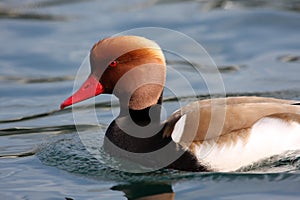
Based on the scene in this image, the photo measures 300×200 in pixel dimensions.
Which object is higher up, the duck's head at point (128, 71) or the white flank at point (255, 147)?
the duck's head at point (128, 71)

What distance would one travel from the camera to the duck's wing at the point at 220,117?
5.82 metres

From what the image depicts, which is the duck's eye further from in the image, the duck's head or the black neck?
the black neck

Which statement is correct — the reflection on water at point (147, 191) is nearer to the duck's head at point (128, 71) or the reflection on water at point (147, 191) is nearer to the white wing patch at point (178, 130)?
the white wing patch at point (178, 130)

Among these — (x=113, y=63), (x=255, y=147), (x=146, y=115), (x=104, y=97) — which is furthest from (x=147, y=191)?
(x=104, y=97)

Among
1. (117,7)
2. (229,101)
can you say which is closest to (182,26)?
(117,7)

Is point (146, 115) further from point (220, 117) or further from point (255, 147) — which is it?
point (255, 147)

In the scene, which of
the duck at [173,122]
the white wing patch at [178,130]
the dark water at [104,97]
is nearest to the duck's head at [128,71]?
the duck at [173,122]

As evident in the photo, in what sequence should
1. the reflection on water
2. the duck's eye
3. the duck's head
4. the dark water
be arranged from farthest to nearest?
the duck's eye → the duck's head → the dark water → the reflection on water

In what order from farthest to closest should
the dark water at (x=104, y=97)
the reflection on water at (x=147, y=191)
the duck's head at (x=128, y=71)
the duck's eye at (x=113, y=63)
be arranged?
the duck's eye at (x=113, y=63) < the duck's head at (x=128, y=71) < the dark water at (x=104, y=97) < the reflection on water at (x=147, y=191)

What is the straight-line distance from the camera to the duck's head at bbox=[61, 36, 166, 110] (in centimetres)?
595

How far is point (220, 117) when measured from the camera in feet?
19.2

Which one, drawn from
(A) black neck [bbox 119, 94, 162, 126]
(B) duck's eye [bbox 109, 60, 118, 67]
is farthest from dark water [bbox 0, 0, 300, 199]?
(B) duck's eye [bbox 109, 60, 118, 67]

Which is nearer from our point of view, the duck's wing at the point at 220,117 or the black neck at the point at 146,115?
the duck's wing at the point at 220,117

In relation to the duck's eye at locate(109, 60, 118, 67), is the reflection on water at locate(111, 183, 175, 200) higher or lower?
lower
